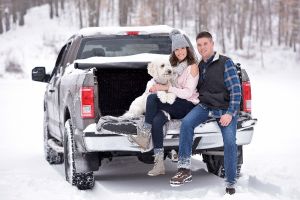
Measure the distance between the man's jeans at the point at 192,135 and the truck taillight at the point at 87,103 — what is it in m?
1.00

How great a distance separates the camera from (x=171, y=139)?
6.33 meters

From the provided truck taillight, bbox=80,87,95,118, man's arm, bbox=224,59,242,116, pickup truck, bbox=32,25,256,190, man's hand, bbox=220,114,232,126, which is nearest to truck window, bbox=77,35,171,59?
pickup truck, bbox=32,25,256,190

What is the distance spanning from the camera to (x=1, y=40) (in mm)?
57875

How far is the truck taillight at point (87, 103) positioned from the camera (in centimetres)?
626

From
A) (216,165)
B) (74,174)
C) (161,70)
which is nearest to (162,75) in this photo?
(161,70)

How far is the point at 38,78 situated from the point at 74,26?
55.3 metres

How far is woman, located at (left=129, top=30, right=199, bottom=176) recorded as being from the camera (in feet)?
20.3

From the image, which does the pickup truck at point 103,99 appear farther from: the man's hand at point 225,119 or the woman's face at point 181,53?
the woman's face at point 181,53

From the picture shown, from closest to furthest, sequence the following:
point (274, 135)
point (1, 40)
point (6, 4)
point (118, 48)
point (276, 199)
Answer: point (276, 199) → point (118, 48) → point (274, 135) → point (1, 40) → point (6, 4)

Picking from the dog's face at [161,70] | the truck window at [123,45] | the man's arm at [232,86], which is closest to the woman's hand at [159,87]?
the dog's face at [161,70]

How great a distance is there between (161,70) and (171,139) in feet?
2.53

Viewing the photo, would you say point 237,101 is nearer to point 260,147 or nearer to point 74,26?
point 260,147

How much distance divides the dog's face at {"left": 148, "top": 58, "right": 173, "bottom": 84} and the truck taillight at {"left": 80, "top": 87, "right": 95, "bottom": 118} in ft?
2.38

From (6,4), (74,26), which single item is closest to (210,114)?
(74,26)
